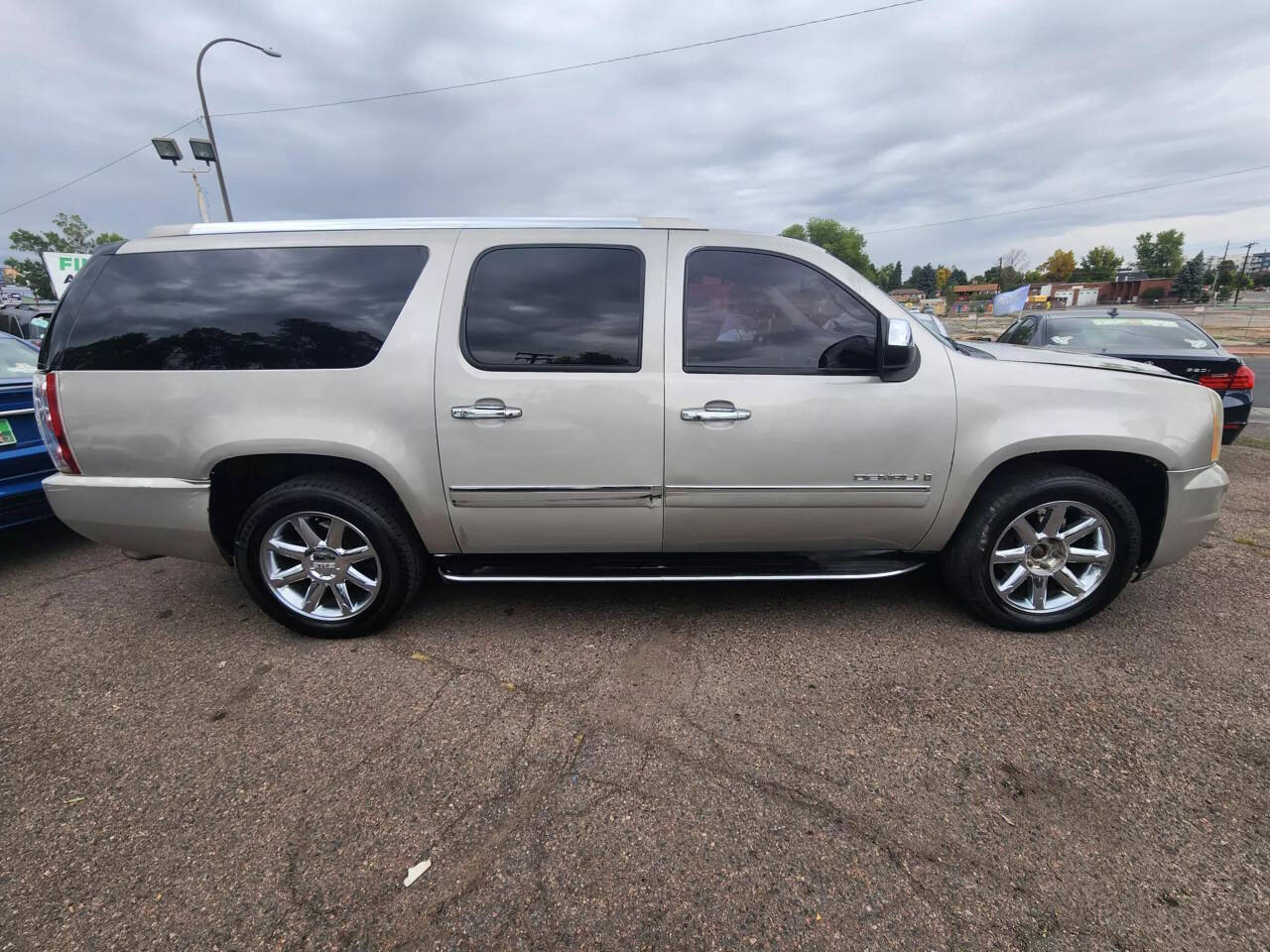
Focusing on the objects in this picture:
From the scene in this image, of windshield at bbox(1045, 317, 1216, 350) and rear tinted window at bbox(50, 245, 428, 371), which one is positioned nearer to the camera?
rear tinted window at bbox(50, 245, 428, 371)

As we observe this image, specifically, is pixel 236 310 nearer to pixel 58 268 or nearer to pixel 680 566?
pixel 680 566

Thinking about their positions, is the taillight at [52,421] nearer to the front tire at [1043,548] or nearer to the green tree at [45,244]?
the front tire at [1043,548]

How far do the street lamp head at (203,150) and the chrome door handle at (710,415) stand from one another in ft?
48.7

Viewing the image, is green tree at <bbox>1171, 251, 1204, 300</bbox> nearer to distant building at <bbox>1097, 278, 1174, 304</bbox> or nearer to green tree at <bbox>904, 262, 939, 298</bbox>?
distant building at <bbox>1097, 278, 1174, 304</bbox>

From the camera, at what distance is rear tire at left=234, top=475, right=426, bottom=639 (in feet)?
9.01

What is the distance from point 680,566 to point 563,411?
0.92m

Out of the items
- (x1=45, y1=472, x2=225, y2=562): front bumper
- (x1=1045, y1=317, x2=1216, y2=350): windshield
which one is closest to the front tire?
(x1=45, y1=472, x2=225, y2=562): front bumper

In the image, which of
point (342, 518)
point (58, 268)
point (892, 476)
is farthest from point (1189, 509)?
point (58, 268)

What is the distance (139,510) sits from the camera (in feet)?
9.04

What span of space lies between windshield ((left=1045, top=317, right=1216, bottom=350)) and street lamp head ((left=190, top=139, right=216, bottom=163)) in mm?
15339

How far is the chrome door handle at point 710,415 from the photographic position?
8.52 ft

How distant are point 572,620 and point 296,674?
1.24 metres

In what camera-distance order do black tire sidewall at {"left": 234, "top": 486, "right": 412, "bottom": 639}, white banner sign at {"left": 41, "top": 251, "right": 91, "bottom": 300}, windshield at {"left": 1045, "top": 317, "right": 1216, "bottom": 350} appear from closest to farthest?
black tire sidewall at {"left": 234, "top": 486, "right": 412, "bottom": 639}, windshield at {"left": 1045, "top": 317, "right": 1216, "bottom": 350}, white banner sign at {"left": 41, "top": 251, "right": 91, "bottom": 300}

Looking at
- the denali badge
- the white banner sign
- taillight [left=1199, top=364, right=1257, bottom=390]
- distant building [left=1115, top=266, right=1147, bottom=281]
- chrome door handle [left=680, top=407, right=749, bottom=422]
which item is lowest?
the denali badge
